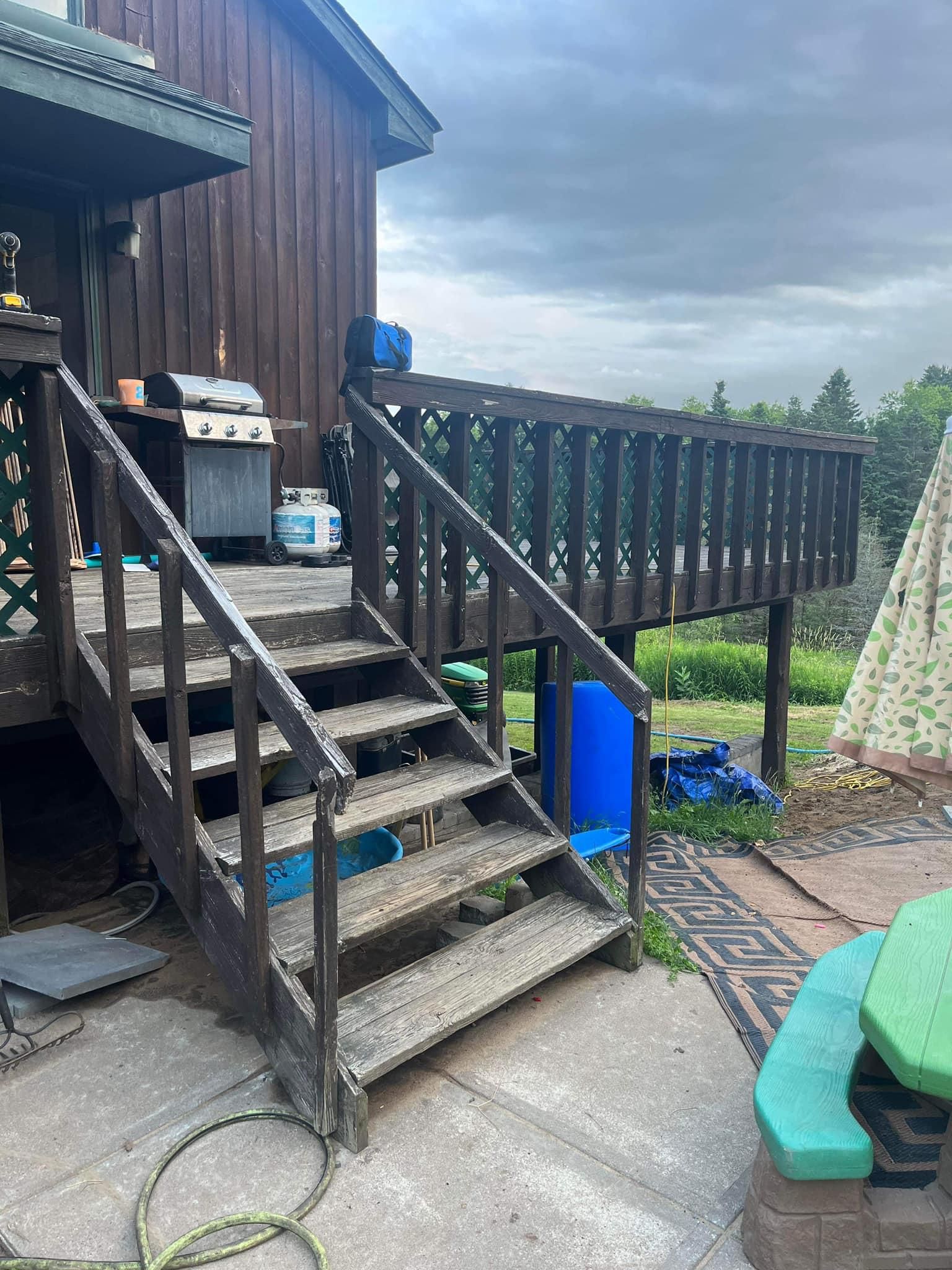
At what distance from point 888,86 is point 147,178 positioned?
54.6 m

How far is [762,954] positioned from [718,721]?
8288 mm

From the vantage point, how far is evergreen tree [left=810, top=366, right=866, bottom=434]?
204 feet

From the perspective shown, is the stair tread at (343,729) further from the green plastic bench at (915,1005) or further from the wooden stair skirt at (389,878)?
the green plastic bench at (915,1005)

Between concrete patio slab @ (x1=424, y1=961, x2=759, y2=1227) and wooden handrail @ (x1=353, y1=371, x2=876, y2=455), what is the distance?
2346 millimetres

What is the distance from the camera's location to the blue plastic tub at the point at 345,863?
3.42m

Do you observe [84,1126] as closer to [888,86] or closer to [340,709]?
[340,709]

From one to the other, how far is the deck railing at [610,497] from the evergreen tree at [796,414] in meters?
61.2

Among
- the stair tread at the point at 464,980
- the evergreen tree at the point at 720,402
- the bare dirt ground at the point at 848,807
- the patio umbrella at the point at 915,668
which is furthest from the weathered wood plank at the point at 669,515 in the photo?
the evergreen tree at the point at 720,402

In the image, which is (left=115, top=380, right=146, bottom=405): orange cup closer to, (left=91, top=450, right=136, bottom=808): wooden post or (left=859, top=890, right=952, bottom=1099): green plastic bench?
(left=91, top=450, right=136, bottom=808): wooden post

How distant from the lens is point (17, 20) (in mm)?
4750

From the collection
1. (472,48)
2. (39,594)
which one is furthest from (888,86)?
(39,594)

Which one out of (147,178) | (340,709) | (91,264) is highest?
(147,178)

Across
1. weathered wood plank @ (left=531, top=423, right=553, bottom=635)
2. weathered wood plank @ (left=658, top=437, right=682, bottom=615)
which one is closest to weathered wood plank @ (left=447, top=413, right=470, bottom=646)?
weathered wood plank @ (left=531, top=423, right=553, bottom=635)

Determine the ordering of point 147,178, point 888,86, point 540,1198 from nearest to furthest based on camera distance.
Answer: point 540,1198, point 147,178, point 888,86
